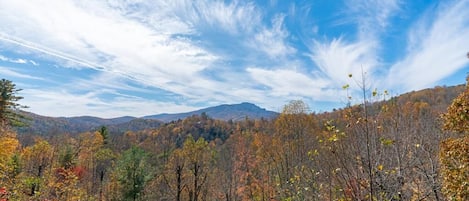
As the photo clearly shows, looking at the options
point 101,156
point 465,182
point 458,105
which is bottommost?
point 101,156

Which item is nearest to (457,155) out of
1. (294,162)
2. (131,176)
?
(294,162)

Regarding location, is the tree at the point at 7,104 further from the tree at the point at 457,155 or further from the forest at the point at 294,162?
the tree at the point at 457,155

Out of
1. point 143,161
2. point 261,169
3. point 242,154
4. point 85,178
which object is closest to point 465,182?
point 261,169

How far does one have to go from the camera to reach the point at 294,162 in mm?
14914

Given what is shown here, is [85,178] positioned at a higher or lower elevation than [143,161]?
lower

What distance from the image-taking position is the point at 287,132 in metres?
23.0

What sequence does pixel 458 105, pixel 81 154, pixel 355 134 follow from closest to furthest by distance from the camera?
pixel 355 134, pixel 458 105, pixel 81 154

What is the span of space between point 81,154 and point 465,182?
146 feet

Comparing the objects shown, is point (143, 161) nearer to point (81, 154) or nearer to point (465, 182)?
point (465, 182)

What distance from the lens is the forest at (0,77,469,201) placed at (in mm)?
4262

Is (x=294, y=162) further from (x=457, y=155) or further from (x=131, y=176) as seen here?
(x=131, y=176)

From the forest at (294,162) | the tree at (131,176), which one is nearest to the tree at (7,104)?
the forest at (294,162)

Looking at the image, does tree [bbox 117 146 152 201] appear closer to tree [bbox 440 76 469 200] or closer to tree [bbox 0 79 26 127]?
tree [bbox 0 79 26 127]

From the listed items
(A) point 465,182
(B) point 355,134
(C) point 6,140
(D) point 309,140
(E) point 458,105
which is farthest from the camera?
(C) point 6,140
